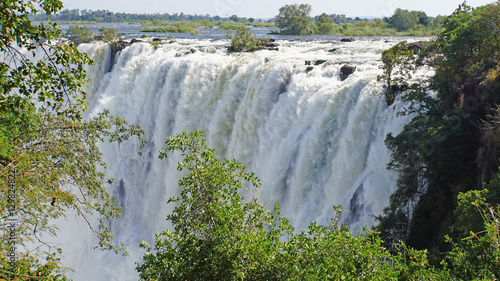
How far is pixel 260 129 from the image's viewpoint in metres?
17.5

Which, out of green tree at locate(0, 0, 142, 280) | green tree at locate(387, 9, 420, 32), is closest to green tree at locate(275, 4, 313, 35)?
green tree at locate(387, 9, 420, 32)

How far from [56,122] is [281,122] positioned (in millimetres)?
9406

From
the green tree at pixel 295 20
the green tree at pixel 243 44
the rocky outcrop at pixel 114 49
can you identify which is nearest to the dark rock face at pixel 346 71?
the green tree at pixel 243 44

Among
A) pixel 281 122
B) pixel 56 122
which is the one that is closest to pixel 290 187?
pixel 281 122

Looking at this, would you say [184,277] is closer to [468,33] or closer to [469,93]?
[469,93]

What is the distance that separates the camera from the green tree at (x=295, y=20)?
49438 mm

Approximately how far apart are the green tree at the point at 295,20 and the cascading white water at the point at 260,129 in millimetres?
23937

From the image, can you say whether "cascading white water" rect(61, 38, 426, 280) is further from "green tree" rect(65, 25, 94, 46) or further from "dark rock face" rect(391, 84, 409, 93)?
"green tree" rect(65, 25, 94, 46)

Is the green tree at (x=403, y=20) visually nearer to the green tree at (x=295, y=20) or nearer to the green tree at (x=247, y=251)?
the green tree at (x=295, y=20)

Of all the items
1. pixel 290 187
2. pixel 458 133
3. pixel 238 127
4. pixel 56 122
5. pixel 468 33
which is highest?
pixel 468 33

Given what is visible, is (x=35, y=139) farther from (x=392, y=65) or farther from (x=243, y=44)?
(x=243, y=44)

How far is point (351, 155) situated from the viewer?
13.5 meters

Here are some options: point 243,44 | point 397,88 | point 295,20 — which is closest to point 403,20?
point 295,20

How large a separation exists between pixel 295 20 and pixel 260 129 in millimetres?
34855
